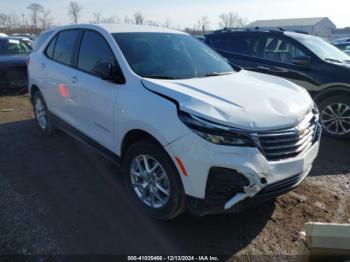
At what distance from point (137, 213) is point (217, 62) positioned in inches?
83.8

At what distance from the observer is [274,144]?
2.59m

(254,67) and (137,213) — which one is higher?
(254,67)

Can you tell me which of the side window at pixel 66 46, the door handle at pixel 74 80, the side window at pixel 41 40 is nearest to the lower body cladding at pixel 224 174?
the door handle at pixel 74 80

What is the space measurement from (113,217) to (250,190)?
57.3 inches

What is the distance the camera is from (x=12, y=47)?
30.2ft

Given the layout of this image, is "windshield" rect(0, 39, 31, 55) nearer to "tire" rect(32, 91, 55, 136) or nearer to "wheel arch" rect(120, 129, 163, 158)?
"tire" rect(32, 91, 55, 136)

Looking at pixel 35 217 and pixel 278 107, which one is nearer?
pixel 278 107

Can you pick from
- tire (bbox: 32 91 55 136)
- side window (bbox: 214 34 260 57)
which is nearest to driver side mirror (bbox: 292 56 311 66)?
side window (bbox: 214 34 260 57)

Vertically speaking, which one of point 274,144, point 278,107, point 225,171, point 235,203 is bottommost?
point 235,203

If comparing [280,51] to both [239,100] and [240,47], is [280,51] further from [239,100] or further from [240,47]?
[239,100]

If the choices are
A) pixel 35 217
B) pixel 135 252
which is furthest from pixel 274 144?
pixel 35 217

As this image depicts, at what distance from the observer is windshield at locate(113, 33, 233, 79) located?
11.1 feet

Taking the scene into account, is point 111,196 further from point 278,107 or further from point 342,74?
point 342,74

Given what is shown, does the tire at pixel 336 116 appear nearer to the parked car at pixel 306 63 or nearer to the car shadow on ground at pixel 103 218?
the parked car at pixel 306 63
